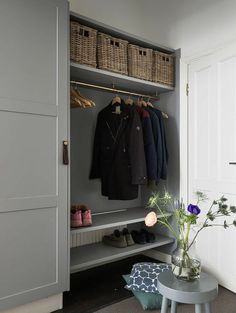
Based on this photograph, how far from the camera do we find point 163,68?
271 centimetres

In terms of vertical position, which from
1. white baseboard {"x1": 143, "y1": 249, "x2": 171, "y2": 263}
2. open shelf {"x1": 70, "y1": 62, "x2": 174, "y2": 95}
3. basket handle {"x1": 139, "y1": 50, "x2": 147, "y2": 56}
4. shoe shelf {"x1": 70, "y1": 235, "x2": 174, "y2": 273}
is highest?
basket handle {"x1": 139, "y1": 50, "x2": 147, "y2": 56}

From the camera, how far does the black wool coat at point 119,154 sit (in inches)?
96.3

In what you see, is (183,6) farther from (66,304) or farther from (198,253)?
(66,304)

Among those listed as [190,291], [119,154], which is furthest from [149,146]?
[190,291]

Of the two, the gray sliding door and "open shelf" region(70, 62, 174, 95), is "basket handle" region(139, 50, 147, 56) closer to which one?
"open shelf" region(70, 62, 174, 95)

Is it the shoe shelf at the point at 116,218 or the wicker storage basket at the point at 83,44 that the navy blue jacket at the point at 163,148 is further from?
the wicker storage basket at the point at 83,44

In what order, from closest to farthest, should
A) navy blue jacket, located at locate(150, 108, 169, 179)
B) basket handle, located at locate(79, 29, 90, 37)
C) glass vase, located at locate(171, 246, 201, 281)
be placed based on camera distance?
glass vase, located at locate(171, 246, 201, 281)
basket handle, located at locate(79, 29, 90, 37)
navy blue jacket, located at locate(150, 108, 169, 179)

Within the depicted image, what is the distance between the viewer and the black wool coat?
8.03 feet

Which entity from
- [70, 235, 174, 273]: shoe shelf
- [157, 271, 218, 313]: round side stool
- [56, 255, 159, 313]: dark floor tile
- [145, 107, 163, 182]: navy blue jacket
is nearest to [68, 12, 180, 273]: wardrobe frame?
[70, 235, 174, 273]: shoe shelf

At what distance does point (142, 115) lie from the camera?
2.63 meters

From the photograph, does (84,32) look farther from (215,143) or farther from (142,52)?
(215,143)

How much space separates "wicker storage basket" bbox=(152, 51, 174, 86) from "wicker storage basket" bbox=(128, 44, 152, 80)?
0.25 feet

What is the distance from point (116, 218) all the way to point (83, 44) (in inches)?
58.9

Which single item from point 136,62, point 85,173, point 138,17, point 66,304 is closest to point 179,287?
point 66,304
